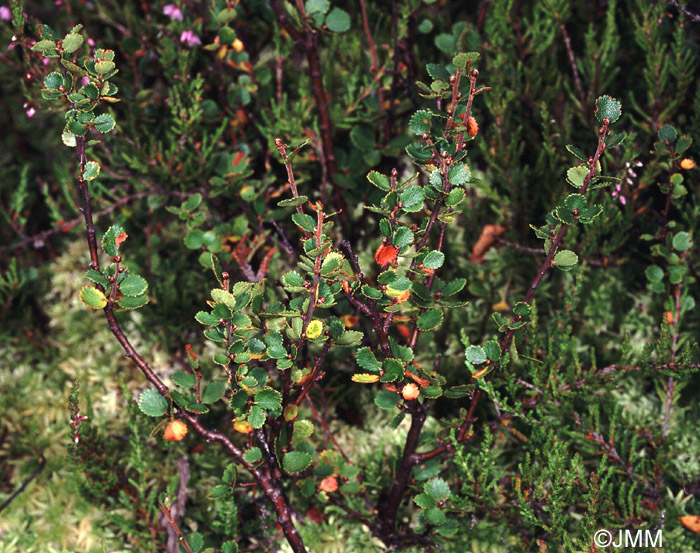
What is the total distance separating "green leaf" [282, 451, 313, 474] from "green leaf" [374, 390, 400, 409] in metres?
0.23

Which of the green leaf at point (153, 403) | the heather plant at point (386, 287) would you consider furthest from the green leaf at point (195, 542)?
the green leaf at point (153, 403)

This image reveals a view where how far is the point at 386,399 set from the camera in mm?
1537

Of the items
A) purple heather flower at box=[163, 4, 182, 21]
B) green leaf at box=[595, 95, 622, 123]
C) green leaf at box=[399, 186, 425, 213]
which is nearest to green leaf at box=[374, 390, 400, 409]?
green leaf at box=[399, 186, 425, 213]

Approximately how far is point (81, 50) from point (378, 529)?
1947mm

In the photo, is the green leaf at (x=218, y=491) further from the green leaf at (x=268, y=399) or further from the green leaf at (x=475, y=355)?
the green leaf at (x=475, y=355)

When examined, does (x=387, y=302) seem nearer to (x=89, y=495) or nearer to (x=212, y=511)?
Answer: (x=212, y=511)

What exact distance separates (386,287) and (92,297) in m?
0.67

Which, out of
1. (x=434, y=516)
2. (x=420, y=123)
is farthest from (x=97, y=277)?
(x=434, y=516)

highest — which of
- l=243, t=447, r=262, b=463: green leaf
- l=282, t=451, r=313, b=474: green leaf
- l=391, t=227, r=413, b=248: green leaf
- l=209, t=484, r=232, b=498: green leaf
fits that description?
l=391, t=227, r=413, b=248: green leaf

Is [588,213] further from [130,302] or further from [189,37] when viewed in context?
[189,37]

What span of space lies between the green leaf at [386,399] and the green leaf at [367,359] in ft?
0.30

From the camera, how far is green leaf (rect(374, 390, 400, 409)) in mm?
1522

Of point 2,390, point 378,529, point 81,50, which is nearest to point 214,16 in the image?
point 81,50

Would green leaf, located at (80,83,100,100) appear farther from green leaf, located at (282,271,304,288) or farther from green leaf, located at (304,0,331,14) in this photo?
green leaf, located at (304,0,331,14)
